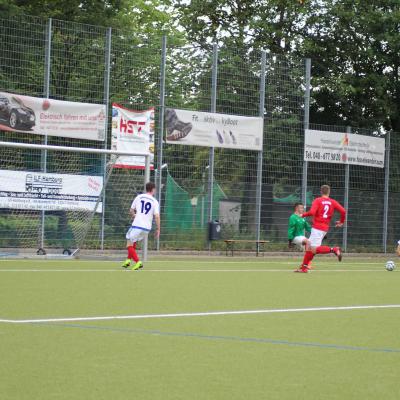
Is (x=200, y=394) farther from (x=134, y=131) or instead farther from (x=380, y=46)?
(x=380, y=46)

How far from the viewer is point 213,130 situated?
29312mm

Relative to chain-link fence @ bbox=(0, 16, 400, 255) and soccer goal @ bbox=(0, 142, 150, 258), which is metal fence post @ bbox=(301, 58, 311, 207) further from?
soccer goal @ bbox=(0, 142, 150, 258)

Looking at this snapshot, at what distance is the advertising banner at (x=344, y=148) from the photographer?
31.8 meters

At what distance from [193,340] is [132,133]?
18961mm

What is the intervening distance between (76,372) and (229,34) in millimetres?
34934

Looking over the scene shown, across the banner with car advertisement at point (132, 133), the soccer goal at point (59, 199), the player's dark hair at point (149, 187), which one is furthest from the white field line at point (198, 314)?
the banner with car advertisement at point (132, 133)

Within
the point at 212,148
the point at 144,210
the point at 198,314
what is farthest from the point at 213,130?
the point at 198,314

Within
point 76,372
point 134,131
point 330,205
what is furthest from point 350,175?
point 76,372

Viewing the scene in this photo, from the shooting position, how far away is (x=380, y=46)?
125ft

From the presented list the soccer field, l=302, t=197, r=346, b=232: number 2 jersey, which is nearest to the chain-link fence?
l=302, t=197, r=346, b=232: number 2 jersey

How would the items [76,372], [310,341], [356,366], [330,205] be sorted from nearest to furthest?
1. [76,372]
2. [356,366]
3. [310,341]
4. [330,205]

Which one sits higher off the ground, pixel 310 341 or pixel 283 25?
pixel 283 25

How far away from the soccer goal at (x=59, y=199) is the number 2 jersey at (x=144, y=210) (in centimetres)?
194

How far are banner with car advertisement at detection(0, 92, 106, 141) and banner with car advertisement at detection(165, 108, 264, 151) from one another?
7.98 ft
